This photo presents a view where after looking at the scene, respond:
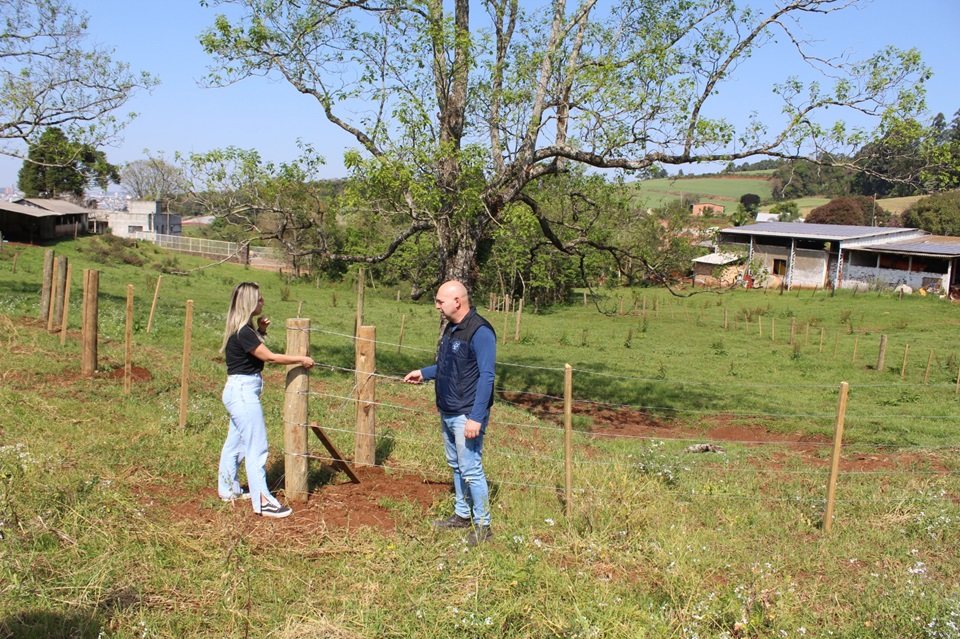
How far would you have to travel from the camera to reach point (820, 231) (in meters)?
52.5

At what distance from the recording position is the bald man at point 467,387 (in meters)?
5.63

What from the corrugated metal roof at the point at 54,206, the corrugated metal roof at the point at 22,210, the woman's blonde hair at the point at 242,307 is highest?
the corrugated metal roof at the point at 54,206

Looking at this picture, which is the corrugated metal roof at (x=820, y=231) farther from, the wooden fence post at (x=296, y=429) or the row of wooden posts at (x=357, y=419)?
the wooden fence post at (x=296, y=429)

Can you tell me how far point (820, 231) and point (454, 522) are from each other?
53.1 meters

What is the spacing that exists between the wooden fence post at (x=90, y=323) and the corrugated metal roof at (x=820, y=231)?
140 feet

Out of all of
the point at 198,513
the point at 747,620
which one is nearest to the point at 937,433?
the point at 747,620

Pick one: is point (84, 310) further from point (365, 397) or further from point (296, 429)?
point (296, 429)

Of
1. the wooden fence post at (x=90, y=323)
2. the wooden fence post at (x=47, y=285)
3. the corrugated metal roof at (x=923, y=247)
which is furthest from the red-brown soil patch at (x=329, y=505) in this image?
the corrugated metal roof at (x=923, y=247)

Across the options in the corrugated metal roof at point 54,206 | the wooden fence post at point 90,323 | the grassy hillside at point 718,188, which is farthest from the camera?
the grassy hillside at point 718,188

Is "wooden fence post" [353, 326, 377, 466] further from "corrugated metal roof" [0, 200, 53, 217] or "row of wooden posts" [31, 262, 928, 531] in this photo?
"corrugated metal roof" [0, 200, 53, 217]

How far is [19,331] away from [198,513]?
335 inches

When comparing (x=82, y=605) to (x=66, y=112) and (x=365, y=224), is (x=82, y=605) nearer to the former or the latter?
(x=365, y=224)

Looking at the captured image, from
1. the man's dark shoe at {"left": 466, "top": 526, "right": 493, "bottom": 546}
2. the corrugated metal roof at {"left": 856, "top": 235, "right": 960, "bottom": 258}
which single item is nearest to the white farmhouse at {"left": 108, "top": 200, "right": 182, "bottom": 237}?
the corrugated metal roof at {"left": 856, "top": 235, "right": 960, "bottom": 258}

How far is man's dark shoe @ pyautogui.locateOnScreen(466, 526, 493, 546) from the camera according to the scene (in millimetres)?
5660
